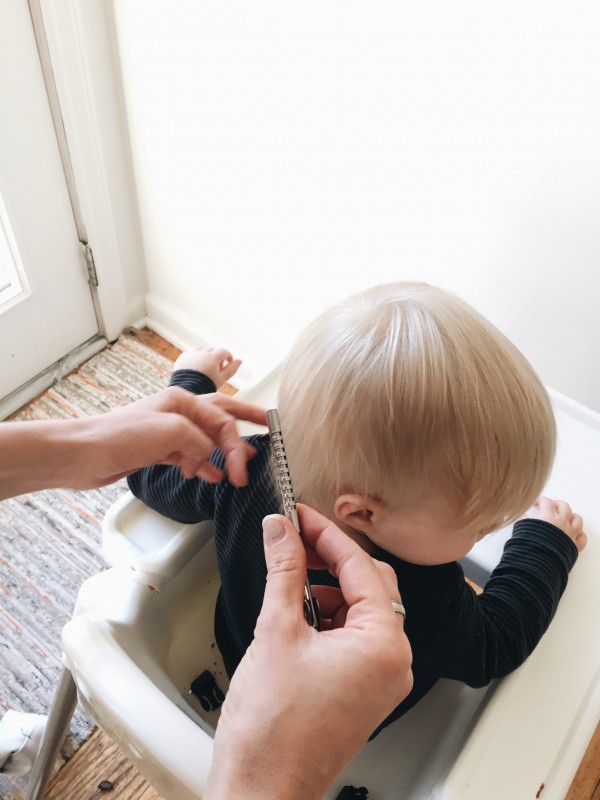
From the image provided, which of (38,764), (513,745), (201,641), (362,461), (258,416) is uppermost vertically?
(362,461)

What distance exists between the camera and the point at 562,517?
668mm

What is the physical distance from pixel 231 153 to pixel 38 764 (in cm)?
93

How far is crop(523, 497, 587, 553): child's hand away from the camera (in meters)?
0.66

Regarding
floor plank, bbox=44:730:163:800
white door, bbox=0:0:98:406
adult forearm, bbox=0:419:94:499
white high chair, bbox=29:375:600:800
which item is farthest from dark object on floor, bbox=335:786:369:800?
white door, bbox=0:0:98:406

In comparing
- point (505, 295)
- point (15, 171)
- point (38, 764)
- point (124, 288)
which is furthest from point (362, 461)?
point (124, 288)

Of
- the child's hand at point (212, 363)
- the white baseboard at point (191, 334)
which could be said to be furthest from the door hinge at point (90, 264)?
the child's hand at point (212, 363)

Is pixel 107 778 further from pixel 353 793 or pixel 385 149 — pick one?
pixel 385 149

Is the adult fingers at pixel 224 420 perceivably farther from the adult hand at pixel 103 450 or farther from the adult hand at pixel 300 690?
the adult hand at pixel 300 690

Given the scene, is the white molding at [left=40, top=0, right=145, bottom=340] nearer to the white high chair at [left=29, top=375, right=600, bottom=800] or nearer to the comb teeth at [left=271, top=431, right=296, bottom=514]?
the white high chair at [left=29, top=375, right=600, bottom=800]

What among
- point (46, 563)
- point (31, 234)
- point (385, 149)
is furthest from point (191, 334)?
point (385, 149)

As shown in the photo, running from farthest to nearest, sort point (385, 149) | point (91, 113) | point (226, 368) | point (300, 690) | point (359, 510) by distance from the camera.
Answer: point (91, 113), point (385, 149), point (226, 368), point (359, 510), point (300, 690)

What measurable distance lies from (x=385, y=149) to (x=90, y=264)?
0.70 meters

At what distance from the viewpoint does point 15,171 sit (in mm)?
1098

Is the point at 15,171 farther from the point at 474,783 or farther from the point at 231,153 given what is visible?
the point at 474,783
